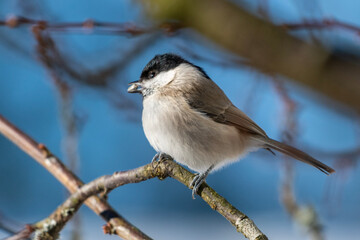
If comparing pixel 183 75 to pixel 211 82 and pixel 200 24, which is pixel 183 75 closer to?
pixel 211 82

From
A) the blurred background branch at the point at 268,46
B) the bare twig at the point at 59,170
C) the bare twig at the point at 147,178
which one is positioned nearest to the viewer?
the bare twig at the point at 147,178

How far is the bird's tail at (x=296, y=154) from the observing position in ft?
3.84

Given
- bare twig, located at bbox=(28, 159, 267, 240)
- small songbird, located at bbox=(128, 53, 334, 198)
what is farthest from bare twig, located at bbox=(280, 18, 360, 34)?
bare twig, located at bbox=(28, 159, 267, 240)

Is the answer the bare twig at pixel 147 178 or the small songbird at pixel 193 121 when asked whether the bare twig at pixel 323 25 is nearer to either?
the small songbird at pixel 193 121

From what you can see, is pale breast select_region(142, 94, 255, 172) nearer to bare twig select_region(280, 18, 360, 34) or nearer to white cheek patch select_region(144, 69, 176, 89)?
white cheek patch select_region(144, 69, 176, 89)

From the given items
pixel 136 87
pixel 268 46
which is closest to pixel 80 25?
pixel 136 87

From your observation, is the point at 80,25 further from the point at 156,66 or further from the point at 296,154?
the point at 296,154

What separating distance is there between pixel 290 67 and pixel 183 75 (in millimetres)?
878

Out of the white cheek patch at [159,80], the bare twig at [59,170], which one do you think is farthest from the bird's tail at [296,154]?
the bare twig at [59,170]

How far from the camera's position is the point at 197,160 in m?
1.30

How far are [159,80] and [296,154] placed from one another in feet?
1.70

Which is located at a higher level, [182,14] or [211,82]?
[182,14]

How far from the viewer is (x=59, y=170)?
1120 mm

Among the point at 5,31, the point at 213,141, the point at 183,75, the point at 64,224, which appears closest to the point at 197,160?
the point at 213,141
